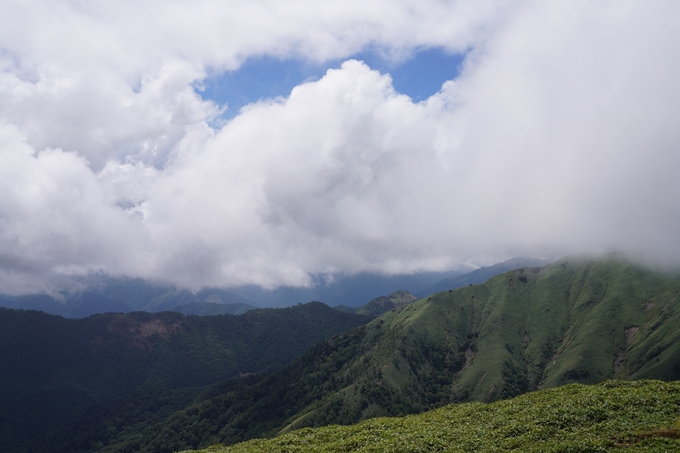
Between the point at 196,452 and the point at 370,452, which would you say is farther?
the point at 196,452

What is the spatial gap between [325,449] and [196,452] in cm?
3216

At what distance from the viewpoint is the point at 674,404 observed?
190ft

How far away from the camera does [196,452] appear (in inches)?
3167

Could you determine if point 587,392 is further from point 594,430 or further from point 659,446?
point 659,446

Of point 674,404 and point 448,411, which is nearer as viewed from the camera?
point 674,404

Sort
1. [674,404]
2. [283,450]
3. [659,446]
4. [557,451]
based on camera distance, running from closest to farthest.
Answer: [659,446] → [557,451] → [674,404] → [283,450]

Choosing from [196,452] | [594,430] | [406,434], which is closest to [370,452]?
[406,434]

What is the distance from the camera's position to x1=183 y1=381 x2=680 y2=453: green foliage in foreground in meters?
50.8

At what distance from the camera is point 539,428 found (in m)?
57.5

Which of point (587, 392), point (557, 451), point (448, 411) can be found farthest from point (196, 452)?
point (587, 392)

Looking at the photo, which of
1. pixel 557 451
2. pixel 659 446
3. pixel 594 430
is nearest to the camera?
pixel 659 446

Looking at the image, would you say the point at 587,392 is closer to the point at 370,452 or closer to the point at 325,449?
the point at 370,452

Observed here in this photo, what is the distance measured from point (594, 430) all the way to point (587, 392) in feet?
54.8

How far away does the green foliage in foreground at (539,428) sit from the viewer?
167 ft
